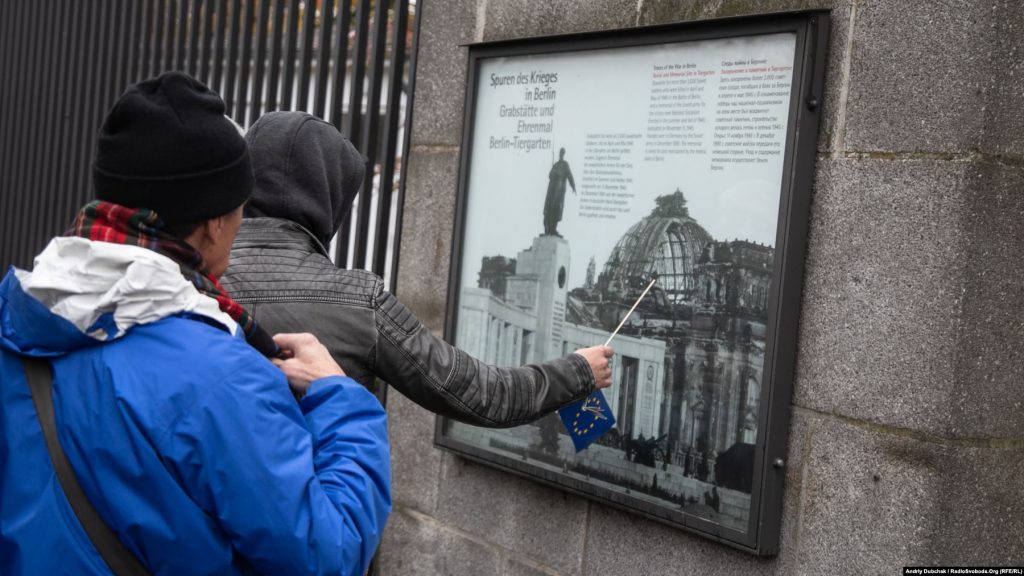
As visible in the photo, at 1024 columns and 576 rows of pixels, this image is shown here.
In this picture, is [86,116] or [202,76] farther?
[86,116]

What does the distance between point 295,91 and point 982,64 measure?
3.74m

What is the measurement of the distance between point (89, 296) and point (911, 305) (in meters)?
2.02

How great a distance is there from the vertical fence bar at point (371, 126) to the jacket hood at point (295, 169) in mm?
2240


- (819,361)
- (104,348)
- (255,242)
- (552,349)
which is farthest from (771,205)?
(104,348)

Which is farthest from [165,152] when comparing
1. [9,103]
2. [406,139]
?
[9,103]

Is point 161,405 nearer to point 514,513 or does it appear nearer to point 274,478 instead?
point 274,478

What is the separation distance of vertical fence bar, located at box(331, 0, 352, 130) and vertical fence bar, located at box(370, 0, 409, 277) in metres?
0.35

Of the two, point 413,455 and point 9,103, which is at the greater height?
point 9,103

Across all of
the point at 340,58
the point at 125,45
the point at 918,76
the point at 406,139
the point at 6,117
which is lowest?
the point at 406,139

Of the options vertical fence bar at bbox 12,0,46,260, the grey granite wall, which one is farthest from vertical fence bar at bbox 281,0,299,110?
vertical fence bar at bbox 12,0,46,260

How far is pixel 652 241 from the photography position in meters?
3.67

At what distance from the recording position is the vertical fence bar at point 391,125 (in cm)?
509

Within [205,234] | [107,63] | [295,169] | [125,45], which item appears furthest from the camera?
[107,63]

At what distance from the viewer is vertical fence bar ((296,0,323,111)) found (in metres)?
5.58
